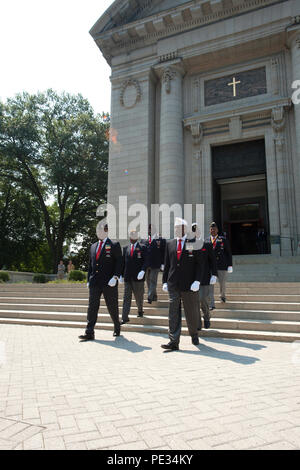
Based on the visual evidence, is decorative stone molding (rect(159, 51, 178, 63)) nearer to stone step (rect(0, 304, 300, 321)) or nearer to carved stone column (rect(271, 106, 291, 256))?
carved stone column (rect(271, 106, 291, 256))

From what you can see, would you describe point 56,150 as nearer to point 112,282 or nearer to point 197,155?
point 197,155

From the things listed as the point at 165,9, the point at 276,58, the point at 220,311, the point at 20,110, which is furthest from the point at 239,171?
the point at 20,110

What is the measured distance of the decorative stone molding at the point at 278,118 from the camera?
16156mm

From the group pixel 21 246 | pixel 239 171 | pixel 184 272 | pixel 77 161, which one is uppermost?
pixel 77 161

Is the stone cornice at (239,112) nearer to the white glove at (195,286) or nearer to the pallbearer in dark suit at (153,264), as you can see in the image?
the pallbearer in dark suit at (153,264)

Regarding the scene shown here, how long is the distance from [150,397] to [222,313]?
4702 millimetres

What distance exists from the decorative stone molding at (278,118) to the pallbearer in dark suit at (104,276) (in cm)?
1320

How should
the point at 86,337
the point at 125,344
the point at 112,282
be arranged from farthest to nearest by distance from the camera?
the point at 112,282, the point at 86,337, the point at 125,344

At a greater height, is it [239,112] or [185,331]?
[239,112]

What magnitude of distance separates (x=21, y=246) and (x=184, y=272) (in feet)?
91.0

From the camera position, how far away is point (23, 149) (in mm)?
26719

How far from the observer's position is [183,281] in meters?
5.66

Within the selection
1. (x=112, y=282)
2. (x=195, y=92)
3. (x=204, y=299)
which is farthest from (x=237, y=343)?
(x=195, y=92)
